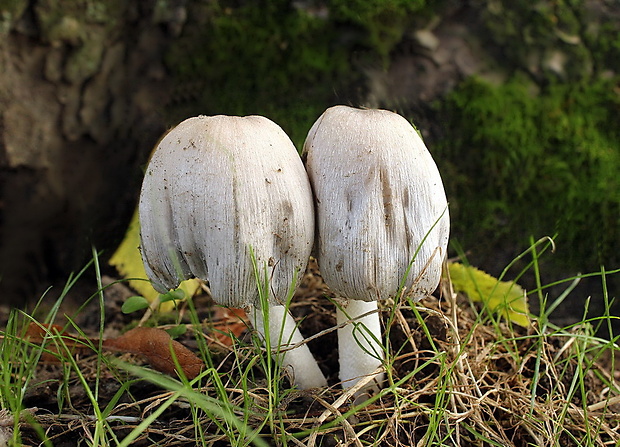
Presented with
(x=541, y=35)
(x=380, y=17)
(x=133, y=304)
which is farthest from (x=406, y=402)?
(x=541, y=35)

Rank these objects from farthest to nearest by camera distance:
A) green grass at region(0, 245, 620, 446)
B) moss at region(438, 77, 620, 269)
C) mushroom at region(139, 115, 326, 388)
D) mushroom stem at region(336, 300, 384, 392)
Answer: moss at region(438, 77, 620, 269) → mushroom stem at region(336, 300, 384, 392) → green grass at region(0, 245, 620, 446) → mushroom at region(139, 115, 326, 388)

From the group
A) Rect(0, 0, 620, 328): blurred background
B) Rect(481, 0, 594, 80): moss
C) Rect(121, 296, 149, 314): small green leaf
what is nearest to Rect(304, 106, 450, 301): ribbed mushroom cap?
Rect(121, 296, 149, 314): small green leaf

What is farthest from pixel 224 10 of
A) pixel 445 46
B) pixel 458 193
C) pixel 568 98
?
pixel 568 98

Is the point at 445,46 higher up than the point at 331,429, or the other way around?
the point at 445,46

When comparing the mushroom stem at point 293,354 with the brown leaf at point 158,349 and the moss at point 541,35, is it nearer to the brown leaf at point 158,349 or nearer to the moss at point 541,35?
the brown leaf at point 158,349

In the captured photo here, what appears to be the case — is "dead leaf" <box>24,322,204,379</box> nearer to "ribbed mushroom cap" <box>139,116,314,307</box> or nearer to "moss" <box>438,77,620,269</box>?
"ribbed mushroom cap" <box>139,116,314,307</box>

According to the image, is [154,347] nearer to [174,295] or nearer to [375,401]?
[174,295]

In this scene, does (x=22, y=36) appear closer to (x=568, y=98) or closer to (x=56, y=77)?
(x=56, y=77)
